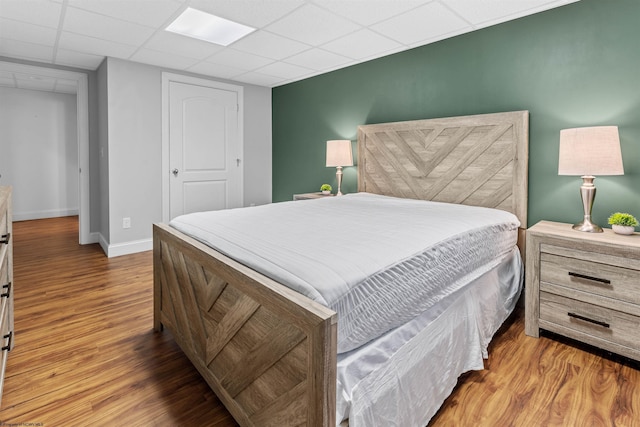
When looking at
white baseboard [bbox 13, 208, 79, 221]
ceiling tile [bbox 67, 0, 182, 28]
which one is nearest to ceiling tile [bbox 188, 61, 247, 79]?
ceiling tile [bbox 67, 0, 182, 28]

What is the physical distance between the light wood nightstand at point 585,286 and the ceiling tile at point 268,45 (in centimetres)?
250

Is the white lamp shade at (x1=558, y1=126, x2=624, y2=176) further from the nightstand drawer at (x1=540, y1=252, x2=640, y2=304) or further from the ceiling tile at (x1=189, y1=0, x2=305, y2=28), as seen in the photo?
the ceiling tile at (x1=189, y1=0, x2=305, y2=28)

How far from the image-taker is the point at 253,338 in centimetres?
122

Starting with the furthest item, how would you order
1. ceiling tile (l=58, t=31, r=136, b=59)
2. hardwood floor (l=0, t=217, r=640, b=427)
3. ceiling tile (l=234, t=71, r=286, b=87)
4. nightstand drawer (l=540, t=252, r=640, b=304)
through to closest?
ceiling tile (l=234, t=71, r=286, b=87) → ceiling tile (l=58, t=31, r=136, b=59) → nightstand drawer (l=540, t=252, r=640, b=304) → hardwood floor (l=0, t=217, r=640, b=427)

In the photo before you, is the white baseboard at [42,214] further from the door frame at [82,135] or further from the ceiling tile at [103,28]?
the ceiling tile at [103,28]

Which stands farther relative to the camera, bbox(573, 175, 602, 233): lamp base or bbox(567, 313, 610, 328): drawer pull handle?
bbox(573, 175, 602, 233): lamp base

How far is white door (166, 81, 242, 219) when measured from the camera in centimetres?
433

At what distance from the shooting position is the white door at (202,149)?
433 centimetres

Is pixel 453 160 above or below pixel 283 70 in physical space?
below

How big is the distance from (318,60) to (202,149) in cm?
188

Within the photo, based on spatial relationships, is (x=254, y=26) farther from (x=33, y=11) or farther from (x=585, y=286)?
(x=585, y=286)

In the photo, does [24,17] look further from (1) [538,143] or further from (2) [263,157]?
(1) [538,143]

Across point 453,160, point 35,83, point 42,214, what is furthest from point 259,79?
point 42,214

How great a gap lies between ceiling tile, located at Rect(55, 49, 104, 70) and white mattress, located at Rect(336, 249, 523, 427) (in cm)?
409
